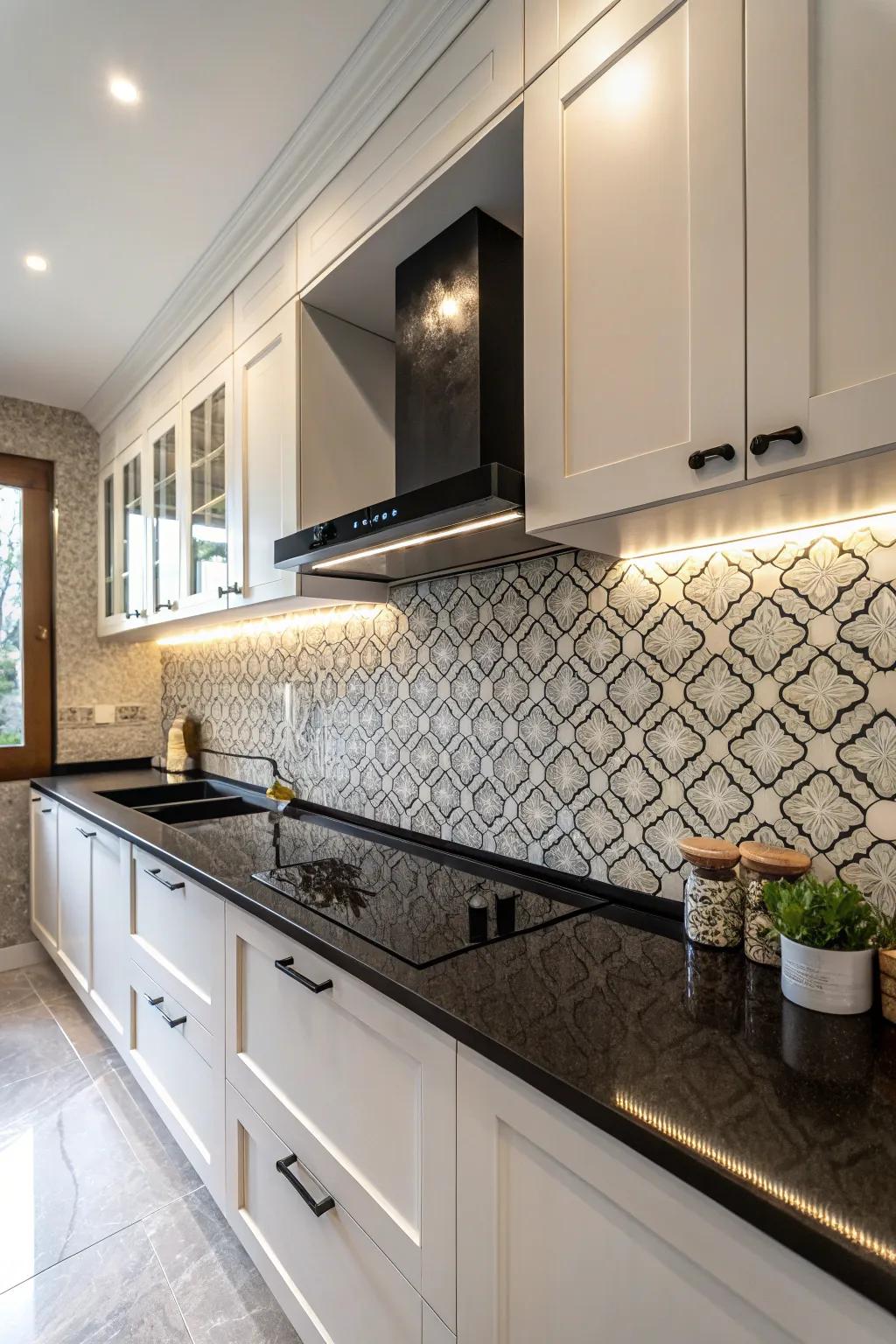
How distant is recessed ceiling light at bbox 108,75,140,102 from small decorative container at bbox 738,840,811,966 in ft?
6.97

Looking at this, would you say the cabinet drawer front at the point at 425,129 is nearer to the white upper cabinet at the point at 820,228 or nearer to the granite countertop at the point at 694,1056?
the white upper cabinet at the point at 820,228

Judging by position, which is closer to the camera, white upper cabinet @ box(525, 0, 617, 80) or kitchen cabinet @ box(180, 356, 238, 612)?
white upper cabinet @ box(525, 0, 617, 80)

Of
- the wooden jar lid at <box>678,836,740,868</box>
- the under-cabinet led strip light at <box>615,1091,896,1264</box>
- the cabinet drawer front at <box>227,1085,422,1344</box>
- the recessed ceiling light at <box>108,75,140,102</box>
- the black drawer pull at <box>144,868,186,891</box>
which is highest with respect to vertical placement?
the recessed ceiling light at <box>108,75,140,102</box>

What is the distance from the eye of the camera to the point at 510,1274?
2.84ft

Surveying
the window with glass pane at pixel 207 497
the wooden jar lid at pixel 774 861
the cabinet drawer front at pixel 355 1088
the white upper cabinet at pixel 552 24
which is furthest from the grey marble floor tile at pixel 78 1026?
the white upper cabinet at pixel 552 24

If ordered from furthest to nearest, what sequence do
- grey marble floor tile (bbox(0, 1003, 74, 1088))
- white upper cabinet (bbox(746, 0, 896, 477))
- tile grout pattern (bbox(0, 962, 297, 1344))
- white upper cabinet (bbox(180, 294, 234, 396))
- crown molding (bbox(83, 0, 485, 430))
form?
1. grey marble floor tile (bbox(0, 1003, 74, 1088))
2. white upper cabinet (bbox(180, 294, 234, 396))
3. tile grout pattern (bbox(0, 962, 297, 1344))
4. crown molding (bbox(83, 0, 485, 430))
5. white upper cabinet (bbox(746, 0, 896, 477))

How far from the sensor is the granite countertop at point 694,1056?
1.94ft

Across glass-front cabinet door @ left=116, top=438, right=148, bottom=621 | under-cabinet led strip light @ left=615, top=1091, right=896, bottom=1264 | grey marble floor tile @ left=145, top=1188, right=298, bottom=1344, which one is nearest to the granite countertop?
under-cabinet led strip light @ left=615, top=1091, right=896, bottom=1264

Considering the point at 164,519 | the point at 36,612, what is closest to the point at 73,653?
the point at 36,612

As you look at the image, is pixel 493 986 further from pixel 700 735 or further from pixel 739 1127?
pixel 700 735

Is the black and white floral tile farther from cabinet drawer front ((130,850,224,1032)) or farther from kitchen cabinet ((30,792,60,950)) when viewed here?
kitchen cabinet ((30,792,60,950))

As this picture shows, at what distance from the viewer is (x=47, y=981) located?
126 inches

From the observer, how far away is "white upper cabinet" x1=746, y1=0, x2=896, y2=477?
756 millimetres

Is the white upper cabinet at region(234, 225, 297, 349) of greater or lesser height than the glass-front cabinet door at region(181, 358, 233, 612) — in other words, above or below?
above
